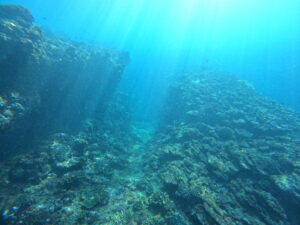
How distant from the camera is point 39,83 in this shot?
41.8ft

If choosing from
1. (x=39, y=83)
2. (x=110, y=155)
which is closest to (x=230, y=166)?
(x=110, y=155)

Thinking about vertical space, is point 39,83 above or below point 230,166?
above

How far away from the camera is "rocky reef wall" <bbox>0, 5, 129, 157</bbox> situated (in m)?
10.2

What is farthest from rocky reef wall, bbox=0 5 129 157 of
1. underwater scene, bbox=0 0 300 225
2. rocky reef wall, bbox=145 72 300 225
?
rocky reef wall, bbox=145 72 300 225

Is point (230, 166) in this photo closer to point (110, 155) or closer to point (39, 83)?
point (110, 155)

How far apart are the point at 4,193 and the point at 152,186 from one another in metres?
7.75

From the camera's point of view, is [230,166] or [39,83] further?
[39,83]

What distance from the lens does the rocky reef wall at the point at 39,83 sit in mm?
10172

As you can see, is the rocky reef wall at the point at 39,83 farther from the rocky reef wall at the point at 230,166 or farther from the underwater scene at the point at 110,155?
the rocky reef wall at the point at 230,166

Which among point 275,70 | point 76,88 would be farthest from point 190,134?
point 275,70

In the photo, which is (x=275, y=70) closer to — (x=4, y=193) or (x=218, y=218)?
(x=218, y=218)

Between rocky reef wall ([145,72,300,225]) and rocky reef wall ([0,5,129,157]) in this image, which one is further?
rocky reef wall ([0,5,129,157])

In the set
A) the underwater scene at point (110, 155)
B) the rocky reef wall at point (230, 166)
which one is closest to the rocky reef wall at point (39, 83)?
the underwater scene at point (110, 155)

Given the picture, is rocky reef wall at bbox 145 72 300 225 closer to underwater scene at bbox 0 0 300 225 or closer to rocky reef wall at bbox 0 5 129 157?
underwater scene at bbox 0 0 300 225
